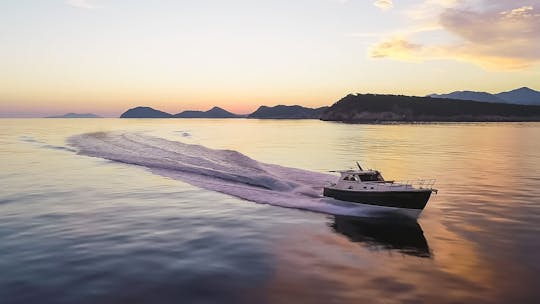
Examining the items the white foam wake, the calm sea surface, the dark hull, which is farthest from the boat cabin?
the calm sea surface

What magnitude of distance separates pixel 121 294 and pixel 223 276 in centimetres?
426

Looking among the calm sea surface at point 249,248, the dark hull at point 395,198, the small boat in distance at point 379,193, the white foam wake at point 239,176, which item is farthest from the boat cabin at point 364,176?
the calm sea surface at point 249,248

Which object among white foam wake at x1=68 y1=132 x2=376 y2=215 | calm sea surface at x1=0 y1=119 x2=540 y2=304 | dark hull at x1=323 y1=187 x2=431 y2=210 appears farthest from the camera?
white foam wake at x1=68 y1=132 x2=376 y2=215

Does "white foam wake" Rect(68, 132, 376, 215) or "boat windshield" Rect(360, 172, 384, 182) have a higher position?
"boat windshield" Rect(360, 172, 384, 182)

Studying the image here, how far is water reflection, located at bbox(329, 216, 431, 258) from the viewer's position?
22808 millimetres

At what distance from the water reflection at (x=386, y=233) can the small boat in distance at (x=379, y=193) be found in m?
1.02

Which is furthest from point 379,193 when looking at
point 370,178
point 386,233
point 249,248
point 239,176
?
point 239,176

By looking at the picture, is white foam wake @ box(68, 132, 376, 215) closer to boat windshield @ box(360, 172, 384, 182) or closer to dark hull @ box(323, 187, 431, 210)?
dark hull @ box(323, 187, 431, 210)

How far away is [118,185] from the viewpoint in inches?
1652

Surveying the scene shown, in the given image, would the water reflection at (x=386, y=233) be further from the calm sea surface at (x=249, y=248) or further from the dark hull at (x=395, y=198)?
the dark hull at (x=395, y=198)

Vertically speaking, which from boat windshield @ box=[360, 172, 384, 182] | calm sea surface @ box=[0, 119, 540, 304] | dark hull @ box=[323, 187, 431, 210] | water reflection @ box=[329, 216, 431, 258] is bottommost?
water reflection @ box=[329, 216, 431, 258]

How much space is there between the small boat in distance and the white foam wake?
835 millimetres

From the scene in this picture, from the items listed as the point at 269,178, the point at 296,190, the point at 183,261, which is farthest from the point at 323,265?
the point at 269,178

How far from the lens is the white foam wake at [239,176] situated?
112ft
